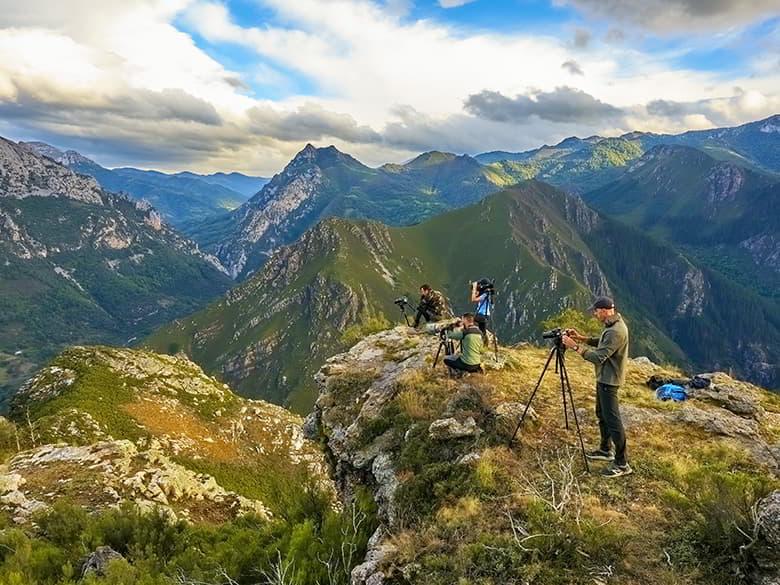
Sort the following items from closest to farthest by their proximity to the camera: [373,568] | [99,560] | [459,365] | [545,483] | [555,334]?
[373,568], [545,483], [555,334], [459,365], [99,560]

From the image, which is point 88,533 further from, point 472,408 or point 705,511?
point 705,511

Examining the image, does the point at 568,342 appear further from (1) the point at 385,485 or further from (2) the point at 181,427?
(2) the point at 181,427

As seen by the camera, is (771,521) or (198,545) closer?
(771,521)

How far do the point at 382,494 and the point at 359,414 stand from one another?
4650 mm

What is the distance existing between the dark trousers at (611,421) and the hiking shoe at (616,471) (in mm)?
83

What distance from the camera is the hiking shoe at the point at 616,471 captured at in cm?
1018

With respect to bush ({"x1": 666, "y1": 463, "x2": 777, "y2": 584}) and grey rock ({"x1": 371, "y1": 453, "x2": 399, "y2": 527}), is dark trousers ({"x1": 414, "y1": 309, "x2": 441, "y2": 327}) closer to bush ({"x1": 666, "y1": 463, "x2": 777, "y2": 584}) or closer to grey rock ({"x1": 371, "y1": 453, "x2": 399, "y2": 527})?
grey rock ({"x1": 371, "y1": 453, "x2": 399, "y2": 527})

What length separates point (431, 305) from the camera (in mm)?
24688

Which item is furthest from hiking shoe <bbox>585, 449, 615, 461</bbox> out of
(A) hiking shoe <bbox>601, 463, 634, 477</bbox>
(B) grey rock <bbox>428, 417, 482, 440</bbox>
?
(B) grey rock <bbox>428, 417, 482, 440</bbox>

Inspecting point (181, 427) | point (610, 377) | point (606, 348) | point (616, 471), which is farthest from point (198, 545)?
point (181, 427)

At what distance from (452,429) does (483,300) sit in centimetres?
917

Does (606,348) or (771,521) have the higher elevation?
(606,348)

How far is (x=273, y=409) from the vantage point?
248 ft

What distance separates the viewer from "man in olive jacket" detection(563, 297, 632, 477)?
403 inches
